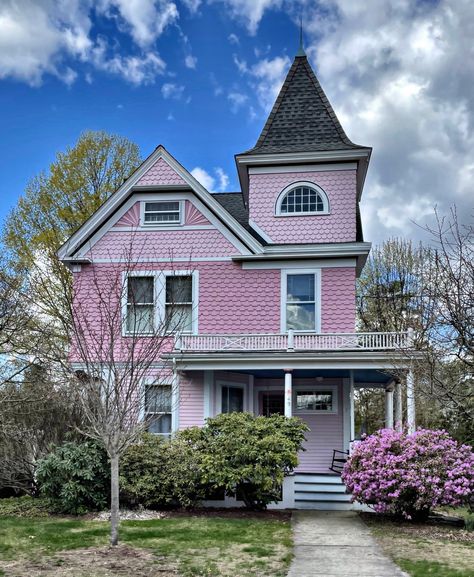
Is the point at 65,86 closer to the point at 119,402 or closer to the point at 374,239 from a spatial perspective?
the point at 119,402

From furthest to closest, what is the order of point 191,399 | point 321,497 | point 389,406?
point 389,406 → point 191,399 → point 321,497

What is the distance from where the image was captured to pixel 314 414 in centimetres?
1667

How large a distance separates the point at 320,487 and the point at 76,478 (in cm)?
570

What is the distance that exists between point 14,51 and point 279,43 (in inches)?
311

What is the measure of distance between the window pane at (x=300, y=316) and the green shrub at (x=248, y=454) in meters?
4.02

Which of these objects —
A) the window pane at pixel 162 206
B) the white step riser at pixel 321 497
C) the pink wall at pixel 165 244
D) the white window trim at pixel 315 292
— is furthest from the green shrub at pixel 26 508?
the window pane at pixel 162 206

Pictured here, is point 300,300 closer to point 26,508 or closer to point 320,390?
point 320,390

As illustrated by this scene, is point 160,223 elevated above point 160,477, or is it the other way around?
point 160,223

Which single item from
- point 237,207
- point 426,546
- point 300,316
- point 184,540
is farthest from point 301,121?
point 184,540

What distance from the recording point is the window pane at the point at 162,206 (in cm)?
1770

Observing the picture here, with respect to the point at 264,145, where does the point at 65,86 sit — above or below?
above

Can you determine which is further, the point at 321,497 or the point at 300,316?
the point at 300,316

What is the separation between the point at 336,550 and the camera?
882cm

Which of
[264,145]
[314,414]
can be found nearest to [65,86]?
[264,145]
